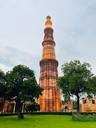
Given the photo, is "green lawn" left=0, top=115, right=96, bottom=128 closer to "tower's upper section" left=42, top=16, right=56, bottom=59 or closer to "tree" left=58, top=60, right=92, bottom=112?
"tree" left=58, top=60, right=92, bottom=112

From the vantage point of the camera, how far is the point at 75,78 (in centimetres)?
7181

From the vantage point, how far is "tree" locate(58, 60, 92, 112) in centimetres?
7181

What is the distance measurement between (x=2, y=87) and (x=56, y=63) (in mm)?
58856

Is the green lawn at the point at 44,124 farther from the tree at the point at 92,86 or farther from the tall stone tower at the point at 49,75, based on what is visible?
the tall stone tower at the point at 49,75

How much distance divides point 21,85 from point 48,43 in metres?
64.1

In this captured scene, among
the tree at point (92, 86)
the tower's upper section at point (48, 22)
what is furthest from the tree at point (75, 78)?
the tower's upper section at point (48, 22)

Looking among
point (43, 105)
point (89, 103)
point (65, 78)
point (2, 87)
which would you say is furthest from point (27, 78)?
point (89, 103)

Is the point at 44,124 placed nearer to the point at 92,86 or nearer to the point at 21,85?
the point at 21,85

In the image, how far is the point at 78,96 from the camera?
7431cm

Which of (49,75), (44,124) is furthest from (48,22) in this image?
(44,124)

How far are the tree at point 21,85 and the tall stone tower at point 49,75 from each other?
50032 millimetres

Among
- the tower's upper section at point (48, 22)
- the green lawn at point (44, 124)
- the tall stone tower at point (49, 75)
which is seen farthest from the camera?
the tower's upper section at point (48, 22)

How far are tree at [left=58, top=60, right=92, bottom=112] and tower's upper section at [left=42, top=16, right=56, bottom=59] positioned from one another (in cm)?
4135

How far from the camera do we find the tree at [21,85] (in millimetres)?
55938
